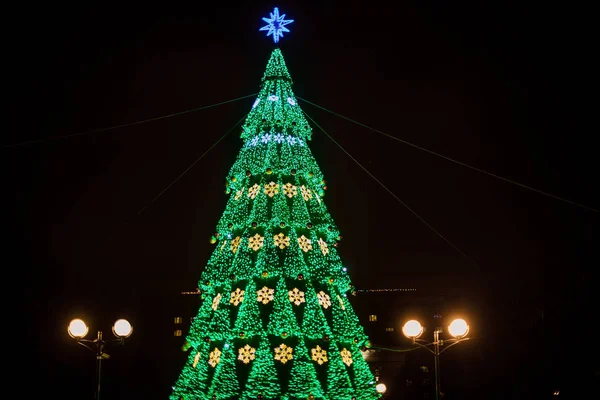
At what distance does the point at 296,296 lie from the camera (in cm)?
1265

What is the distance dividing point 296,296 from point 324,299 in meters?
0.60

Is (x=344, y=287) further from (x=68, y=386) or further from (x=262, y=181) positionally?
(x=68, y=386)

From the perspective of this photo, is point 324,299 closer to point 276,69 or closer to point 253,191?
point 253,191

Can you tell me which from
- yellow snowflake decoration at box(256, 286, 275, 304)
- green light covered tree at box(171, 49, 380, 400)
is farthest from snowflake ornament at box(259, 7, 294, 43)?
yellow snowflake decoration at box(256, 286, 275, 304)

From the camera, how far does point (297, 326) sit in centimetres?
1234

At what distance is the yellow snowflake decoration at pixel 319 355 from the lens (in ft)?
40.7

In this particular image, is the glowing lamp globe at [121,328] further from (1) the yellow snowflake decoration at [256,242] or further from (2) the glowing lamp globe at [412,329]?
(2) the glowing lamp globe at [412,329]

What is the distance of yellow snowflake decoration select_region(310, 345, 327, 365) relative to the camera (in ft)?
40.7

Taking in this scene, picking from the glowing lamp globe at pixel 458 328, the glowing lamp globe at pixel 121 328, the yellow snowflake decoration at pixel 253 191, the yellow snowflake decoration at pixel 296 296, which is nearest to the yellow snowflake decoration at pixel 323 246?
the yellow snowflake decoration at pixel 296 296

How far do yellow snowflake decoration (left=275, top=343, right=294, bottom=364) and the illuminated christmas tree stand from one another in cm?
2

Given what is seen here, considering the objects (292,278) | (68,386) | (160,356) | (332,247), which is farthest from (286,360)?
(160,356)

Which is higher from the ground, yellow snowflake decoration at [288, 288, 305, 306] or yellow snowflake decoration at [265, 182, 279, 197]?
yellow snowflake decoration at [265, 182, 279, 197]

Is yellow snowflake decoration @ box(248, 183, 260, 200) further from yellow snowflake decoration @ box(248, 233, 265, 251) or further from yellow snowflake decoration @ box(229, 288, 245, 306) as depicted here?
yellow snowflake decoration @ box(229, 288, 245, 306)

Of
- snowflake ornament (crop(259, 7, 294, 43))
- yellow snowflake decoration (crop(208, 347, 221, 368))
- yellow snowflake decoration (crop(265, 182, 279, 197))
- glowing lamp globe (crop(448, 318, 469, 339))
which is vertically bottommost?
yellow snowflake decoration (crop(208, 347, 221, 368))
